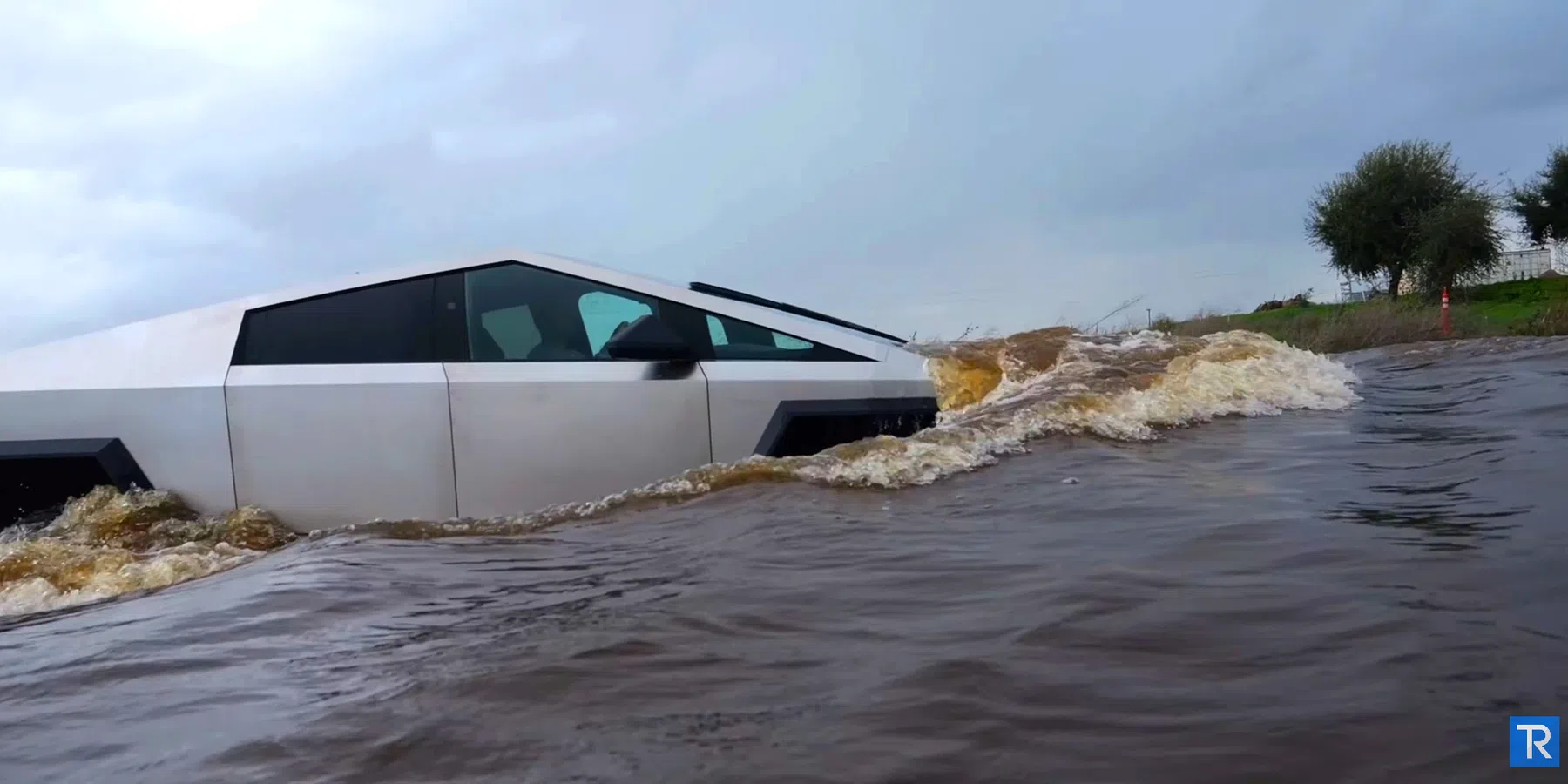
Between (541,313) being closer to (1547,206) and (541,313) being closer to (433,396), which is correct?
(433,396)

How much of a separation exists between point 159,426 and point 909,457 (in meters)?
2.61

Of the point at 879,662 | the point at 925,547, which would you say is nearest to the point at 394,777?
the point at 879,662

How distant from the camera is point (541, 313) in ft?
13.4

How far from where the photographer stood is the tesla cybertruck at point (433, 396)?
12.0 feet

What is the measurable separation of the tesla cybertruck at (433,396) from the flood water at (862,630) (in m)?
0.22

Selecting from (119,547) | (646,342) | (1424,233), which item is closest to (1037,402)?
(646,342)

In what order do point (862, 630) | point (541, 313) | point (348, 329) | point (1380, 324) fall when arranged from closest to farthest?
point (862, 630) → point (348, 329) → point (541, 313) → point (1380, 324)

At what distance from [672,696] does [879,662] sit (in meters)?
0.35

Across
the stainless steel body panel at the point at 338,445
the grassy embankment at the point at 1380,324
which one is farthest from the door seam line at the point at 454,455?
the grassy embankment at the point at 1380,324

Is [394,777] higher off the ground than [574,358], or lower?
lower

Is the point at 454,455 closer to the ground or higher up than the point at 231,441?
closer to the ground

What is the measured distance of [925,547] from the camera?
2711 mm

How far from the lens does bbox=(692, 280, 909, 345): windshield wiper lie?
14.3 ft

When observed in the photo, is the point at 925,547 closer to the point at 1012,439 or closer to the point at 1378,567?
the point at 1378,567
